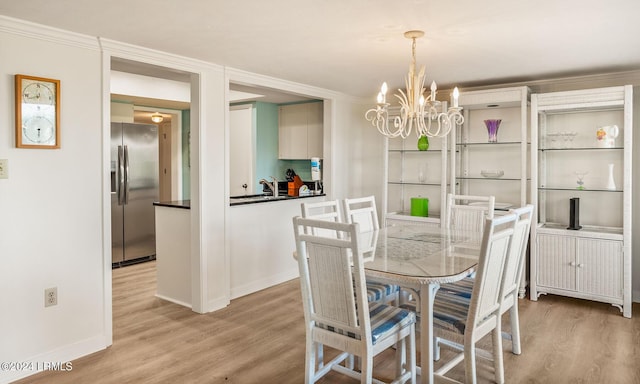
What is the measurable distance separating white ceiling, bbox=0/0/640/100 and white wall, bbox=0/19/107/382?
0.23m

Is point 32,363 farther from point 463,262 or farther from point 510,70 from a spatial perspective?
point 510,70

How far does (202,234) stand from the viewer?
391 cm

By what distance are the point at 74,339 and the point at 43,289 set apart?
0.41 m

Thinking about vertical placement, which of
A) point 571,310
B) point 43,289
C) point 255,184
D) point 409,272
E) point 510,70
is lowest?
point 571,310

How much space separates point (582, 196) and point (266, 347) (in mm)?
3389

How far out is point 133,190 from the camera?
5.61 meters

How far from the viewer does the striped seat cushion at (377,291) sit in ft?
9.17

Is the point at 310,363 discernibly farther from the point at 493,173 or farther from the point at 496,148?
the point at 496,148

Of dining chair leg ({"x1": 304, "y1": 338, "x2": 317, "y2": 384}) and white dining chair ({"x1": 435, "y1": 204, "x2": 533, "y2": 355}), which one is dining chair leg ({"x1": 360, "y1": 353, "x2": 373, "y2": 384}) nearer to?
dining chair leg ({"x1": 304, "y1": 338, "x2": 317, "y2": 384})

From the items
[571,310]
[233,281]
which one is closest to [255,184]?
[233,281]

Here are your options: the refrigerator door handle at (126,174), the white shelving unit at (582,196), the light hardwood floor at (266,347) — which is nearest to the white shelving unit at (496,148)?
the white shelving unit at (582,196)

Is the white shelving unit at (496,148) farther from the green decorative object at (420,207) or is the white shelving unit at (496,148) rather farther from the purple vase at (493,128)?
the green decorative object at (420,207)

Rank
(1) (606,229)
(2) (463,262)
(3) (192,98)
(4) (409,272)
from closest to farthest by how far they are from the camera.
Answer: (4) (409,272) < (2) (463,262) < (3) (192,98) < (1) (606,229)

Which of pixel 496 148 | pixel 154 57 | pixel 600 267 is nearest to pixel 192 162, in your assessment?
pixel 154 57
